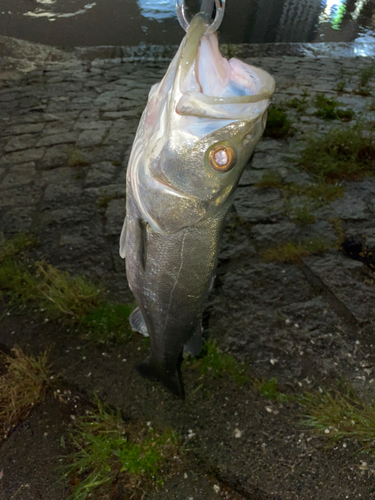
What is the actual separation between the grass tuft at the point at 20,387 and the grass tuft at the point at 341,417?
183 cm

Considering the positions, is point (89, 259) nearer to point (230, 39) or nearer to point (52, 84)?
point (52, 84)

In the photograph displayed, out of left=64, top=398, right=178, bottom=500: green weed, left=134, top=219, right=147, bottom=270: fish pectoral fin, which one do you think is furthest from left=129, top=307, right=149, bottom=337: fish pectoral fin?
left=64, top=398, right=178, bottom=500: green weed

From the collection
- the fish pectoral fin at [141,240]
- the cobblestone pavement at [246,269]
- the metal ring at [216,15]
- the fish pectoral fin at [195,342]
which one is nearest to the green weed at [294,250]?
the cobblestone pavement at [246,269]

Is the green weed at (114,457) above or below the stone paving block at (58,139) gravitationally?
below

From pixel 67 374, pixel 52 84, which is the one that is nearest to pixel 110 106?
pixel 52 84

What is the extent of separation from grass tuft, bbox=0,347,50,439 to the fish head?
1796mm

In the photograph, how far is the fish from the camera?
1.22 metres

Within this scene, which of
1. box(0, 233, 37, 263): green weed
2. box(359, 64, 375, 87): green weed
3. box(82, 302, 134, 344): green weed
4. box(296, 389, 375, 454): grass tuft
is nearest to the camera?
box(296, 389, 375, 454): grass tuft

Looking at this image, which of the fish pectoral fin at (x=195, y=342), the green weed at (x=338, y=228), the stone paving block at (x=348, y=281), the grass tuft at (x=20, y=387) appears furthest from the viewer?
the green weed at (x=338, y=228)

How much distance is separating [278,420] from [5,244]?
288 cm

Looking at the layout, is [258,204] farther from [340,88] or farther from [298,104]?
[340,88]

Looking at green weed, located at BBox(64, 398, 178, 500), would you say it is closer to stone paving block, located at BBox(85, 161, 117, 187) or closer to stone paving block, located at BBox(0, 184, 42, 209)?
stone paving block, located at BBox(0, 184, 42, 209)

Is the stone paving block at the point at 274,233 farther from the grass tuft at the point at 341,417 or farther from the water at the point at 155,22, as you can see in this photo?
the water at the point at 155,22

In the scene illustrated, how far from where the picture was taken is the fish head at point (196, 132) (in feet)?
3.99
